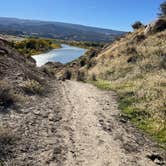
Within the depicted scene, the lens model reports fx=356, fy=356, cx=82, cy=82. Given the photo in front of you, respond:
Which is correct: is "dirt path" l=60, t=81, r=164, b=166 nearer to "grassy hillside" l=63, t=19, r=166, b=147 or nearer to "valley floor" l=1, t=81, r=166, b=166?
"valley floor" l=1, t=81, r=166, b=166

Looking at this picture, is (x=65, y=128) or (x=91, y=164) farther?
(x=65, y=128)

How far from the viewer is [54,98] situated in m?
21.2

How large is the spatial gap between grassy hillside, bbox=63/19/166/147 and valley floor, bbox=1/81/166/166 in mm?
1032

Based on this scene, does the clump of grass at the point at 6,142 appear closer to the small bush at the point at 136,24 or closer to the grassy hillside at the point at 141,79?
the grassy hillside at the point at 141,79

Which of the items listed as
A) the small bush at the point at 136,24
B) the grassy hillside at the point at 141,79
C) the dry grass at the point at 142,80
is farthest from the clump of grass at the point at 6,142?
the small bush at the point at 136,24

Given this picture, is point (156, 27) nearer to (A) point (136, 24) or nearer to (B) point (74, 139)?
(A) point (136, 24)

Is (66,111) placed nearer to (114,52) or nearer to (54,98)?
(54,98)

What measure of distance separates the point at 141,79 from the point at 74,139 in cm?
1685

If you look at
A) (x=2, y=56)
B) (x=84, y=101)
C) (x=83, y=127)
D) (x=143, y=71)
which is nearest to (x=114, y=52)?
(x=143, y=71)

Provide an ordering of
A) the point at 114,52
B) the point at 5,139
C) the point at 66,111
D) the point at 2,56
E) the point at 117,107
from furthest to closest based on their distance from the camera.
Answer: the point at 114,52, the point at 2,56, the point at 117,107, the point at 66,111, the point at 5,139

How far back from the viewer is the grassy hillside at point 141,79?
17234mm

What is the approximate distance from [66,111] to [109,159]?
6.62m

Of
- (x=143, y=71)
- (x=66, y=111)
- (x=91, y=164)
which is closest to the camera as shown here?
(x=91, y=164)

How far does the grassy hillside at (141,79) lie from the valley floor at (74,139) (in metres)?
1.03
